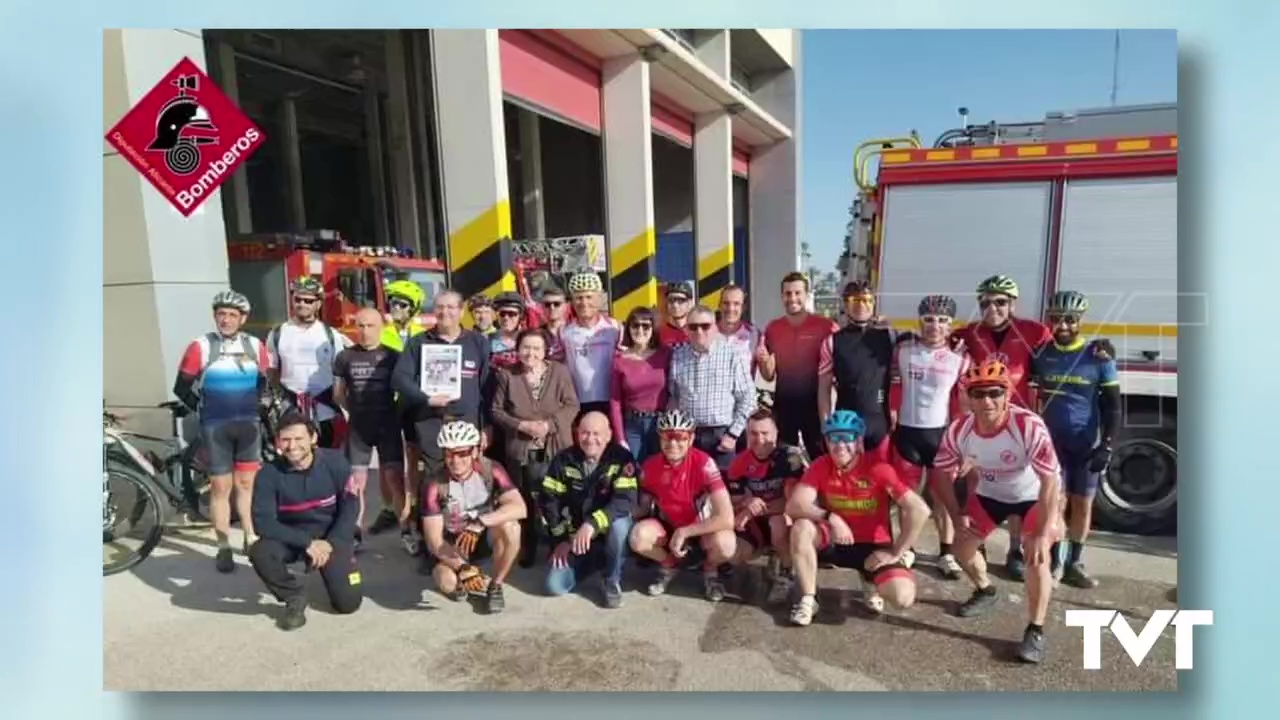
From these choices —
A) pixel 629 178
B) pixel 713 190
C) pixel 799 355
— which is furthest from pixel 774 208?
pixel 799 355

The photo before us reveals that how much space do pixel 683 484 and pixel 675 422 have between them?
12.8 inches

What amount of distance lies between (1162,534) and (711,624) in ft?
9.38

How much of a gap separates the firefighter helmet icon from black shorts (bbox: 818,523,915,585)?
11.7ft

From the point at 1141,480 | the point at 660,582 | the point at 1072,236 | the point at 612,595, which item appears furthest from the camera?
the point at 1072,236

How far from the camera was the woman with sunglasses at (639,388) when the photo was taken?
3.73 meters

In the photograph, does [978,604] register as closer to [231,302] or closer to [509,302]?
[509,302]

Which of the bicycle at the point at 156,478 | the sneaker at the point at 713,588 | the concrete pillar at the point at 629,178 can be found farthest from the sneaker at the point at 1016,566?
the concrete pillar at the point at 629,178

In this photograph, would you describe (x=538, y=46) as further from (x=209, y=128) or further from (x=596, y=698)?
(x=596, y=698)

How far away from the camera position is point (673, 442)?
3430mm

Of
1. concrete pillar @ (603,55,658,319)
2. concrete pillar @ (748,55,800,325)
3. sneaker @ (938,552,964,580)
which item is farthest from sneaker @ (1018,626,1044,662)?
concrete pillar @ (748,55,800,325)

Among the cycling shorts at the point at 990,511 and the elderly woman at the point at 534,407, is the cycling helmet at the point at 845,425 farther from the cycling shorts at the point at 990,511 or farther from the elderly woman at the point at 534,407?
the elderly woman at the point at 534,407

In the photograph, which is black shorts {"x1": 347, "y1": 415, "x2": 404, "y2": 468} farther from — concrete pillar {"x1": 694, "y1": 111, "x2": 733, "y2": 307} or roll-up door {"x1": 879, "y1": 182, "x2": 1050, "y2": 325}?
concrete pillar {"x1": 694, "y1": 111, "x2": 733, "y2": 307}

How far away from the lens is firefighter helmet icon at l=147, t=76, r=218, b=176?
3.51 m

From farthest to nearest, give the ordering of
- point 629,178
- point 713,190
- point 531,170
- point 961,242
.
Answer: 1. point 531,170
2. point 713,190
3. point 629,178
4. point 961,242
